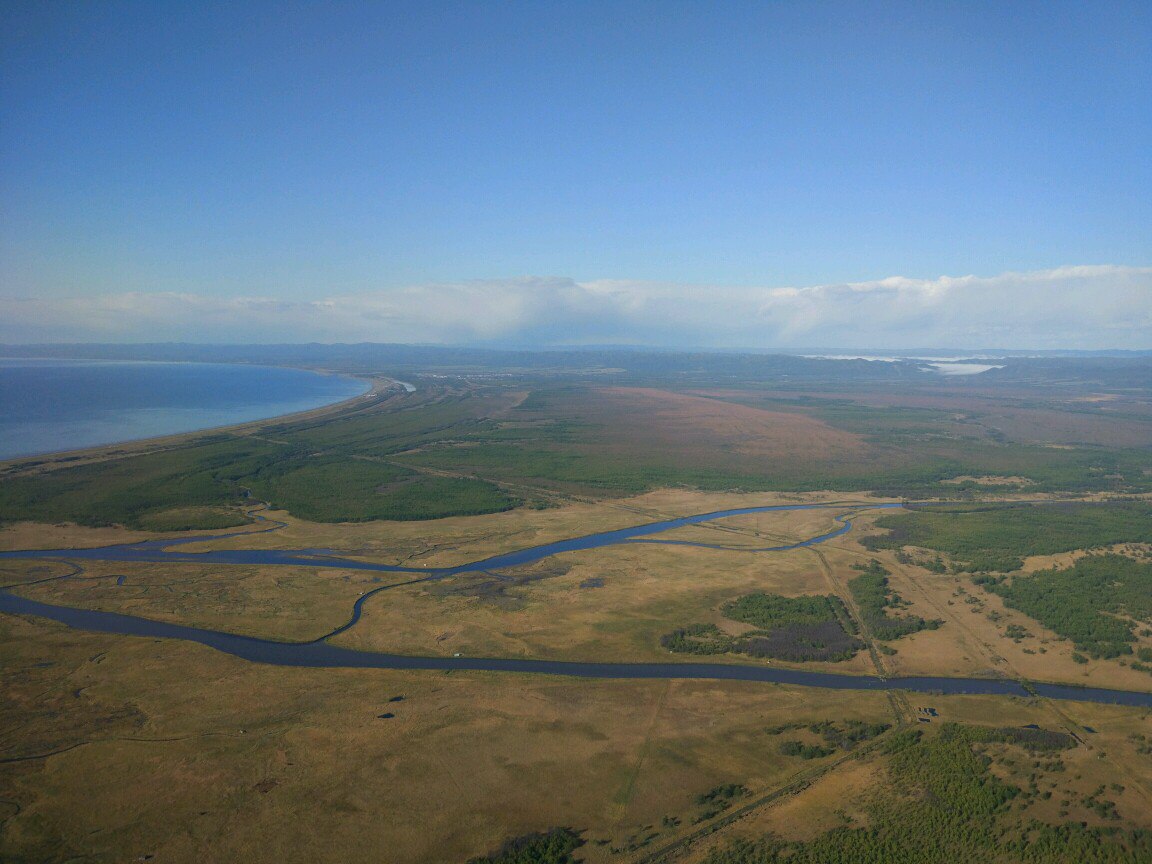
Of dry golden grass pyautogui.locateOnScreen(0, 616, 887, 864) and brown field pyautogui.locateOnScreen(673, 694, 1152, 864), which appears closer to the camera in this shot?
dry golden grass pyautogui.locateOnScreen(0, 616, 887, 864)

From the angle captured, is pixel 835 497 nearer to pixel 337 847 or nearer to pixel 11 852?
pixel 337 847

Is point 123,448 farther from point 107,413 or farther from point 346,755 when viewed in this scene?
point 346,755

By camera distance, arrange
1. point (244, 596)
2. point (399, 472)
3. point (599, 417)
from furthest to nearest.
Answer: point (599, 417) → point (399, 472) → point (244, 596)

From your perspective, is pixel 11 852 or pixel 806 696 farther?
pixel 806 696

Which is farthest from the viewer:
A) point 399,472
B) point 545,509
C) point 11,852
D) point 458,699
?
point 399,472

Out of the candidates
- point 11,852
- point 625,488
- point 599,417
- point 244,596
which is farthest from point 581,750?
point 599,417

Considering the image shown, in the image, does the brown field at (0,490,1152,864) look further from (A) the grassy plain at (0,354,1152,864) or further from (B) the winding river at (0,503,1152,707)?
(B) the winding river at (0,503,1152,707)

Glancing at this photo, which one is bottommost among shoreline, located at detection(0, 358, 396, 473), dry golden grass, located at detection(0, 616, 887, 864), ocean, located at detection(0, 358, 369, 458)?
dry golden grass, located at detection(0, 616, 887, 864)

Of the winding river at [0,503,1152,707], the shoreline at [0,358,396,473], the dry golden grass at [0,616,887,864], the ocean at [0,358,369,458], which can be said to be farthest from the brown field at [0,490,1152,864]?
the ocean at [0,358,369,458]

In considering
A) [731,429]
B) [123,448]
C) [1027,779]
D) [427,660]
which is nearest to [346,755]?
[427,660]
